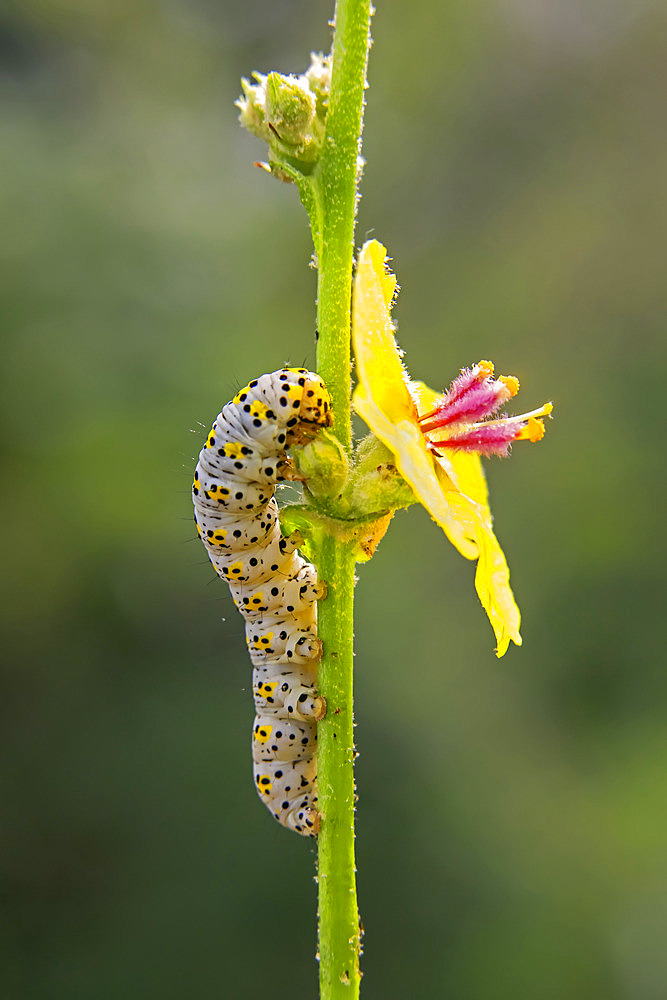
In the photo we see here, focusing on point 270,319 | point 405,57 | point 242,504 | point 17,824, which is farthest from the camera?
point 405,57

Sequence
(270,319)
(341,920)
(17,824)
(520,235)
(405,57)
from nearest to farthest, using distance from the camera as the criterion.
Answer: (341,920)
(17,824)
(270,319)
(520,235)
(405,57)

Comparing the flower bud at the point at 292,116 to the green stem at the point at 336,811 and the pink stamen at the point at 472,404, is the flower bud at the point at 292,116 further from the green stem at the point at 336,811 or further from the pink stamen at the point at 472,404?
the green stem at the point at 336,811

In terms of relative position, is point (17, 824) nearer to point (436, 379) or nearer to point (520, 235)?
Result: point (436, 379)

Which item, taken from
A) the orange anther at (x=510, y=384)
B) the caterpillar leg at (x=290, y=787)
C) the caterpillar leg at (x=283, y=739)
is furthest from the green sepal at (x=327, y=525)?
the caterpillar leg at (x=290, y=787)

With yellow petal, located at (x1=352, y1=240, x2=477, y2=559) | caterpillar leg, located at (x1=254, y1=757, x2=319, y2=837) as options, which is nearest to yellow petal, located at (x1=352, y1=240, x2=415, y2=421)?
yellow petal, located at (x1=352, y1=240, x2=477, y2=559)

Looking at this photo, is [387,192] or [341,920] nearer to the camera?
[341,920]

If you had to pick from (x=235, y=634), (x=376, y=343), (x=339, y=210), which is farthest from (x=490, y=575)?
(x=235, y=634)

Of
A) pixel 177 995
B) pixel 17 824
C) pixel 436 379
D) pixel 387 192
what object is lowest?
pixel 177 995

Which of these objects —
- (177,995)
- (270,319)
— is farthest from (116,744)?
(270,319)
